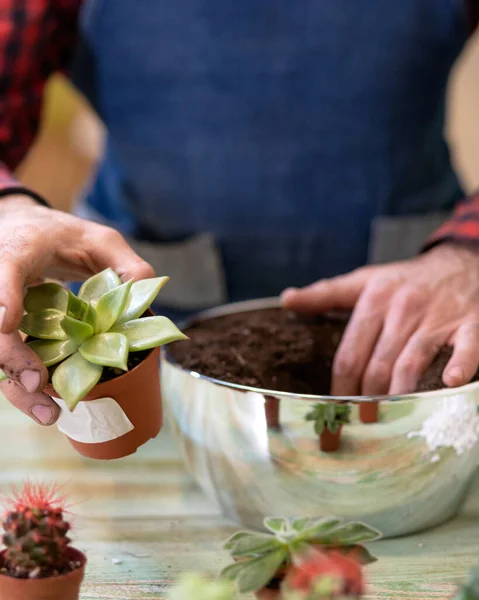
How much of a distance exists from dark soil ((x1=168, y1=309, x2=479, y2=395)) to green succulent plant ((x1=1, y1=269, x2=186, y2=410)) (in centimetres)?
19

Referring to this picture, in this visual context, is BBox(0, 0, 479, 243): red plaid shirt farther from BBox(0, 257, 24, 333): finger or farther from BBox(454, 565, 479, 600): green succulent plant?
BBox(454, 565, 479, 600): green succulent plant

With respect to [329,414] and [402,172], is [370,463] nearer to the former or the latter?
[329,414]

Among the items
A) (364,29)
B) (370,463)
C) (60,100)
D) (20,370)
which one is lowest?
(60,100)

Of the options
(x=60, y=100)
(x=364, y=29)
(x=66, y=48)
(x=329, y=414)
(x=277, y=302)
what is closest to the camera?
(x=329, y=414)

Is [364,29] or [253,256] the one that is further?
[253,256]

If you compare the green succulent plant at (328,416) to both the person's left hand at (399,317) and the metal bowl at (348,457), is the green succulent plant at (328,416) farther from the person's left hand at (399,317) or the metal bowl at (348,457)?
the person's left hand at (399,317)

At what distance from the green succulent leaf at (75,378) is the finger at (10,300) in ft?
0.14

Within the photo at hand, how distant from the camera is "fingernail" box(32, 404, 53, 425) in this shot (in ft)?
1.72

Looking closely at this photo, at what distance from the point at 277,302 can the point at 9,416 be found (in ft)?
1.25

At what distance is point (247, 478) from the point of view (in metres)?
0.66

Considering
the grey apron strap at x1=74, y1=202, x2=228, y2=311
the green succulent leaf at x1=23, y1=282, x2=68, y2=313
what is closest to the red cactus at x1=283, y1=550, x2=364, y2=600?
the green succulent leaf at x1=23, y1=282, x2=68, y2=313

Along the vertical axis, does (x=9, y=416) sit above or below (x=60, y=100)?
above

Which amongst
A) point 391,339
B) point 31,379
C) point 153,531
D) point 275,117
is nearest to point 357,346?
point 391,339

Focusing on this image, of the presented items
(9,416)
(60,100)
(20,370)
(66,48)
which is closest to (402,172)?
(66,48)
